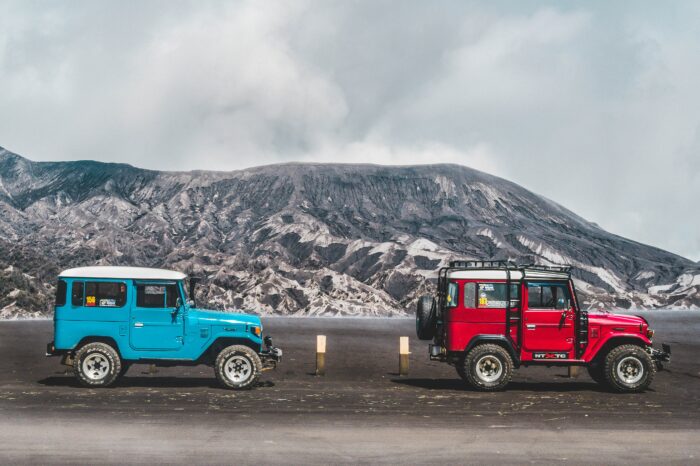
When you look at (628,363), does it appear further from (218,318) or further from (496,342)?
(218,318)

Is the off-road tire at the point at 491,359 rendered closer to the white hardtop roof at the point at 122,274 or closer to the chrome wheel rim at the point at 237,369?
→ the chrome wheel rim at the point at 237,369

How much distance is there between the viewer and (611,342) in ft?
66.7

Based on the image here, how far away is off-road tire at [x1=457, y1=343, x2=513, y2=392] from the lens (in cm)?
1984

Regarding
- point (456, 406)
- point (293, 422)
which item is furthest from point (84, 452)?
point (456, 406)

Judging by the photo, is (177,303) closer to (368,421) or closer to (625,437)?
(368,421)

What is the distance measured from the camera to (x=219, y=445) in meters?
12.0

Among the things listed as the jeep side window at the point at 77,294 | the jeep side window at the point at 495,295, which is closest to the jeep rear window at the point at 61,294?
the jeep side window at the point at 77,294

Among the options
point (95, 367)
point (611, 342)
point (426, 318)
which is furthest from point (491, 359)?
point (95, 367)

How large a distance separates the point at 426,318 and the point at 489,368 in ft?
7.30

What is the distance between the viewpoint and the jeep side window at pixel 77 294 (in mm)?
19766

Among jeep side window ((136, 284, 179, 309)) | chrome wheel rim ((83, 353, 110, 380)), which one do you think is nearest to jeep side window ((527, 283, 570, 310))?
jeep side window ((136, 284, 179, 309))

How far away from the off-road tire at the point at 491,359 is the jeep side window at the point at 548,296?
59.4 inches

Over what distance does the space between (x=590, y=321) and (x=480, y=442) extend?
29.2 feet

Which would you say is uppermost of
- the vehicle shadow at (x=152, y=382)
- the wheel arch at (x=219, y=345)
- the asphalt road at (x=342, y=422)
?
the wheel arch at (x=219, y=345)
